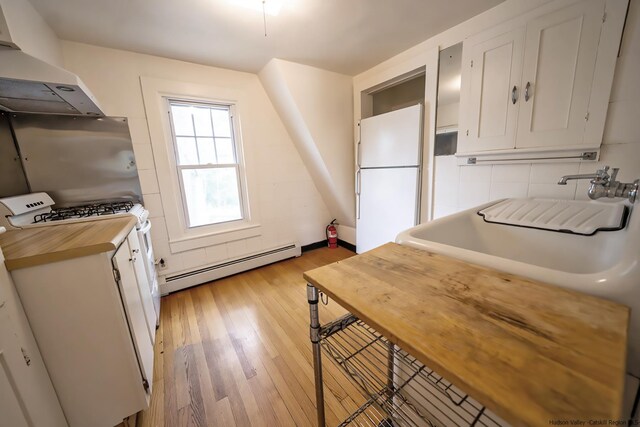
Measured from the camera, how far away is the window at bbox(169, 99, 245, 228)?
238cm

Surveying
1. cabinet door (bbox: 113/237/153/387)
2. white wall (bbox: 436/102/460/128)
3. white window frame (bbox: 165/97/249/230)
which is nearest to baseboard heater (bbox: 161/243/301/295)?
white window frame (bbox: 165/97/249/230)

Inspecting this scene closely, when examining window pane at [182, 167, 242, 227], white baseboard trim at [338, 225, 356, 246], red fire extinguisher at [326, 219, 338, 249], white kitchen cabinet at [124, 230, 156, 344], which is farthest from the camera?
red fire extinguisher at [326, 219, 338, 249]

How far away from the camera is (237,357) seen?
157 centimetres

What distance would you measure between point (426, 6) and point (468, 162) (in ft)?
3.88

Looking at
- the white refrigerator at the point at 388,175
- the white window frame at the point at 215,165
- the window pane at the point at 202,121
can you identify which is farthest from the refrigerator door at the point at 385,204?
the window pane at the point at 202,121

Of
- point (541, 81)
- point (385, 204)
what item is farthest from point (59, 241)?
point (541, 81)

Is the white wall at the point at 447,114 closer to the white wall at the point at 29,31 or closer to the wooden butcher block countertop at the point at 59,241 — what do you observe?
the wooden butcher block countertop at the point at 59,241

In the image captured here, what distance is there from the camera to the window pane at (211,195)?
249cm

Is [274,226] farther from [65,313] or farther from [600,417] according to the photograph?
[600,417]

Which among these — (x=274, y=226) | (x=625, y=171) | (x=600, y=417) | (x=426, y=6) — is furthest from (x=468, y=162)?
(x=274, y=226)

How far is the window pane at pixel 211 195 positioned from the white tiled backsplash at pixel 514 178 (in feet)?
7.30

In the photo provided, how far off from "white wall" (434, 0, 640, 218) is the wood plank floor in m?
1.53

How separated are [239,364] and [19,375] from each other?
997 mm

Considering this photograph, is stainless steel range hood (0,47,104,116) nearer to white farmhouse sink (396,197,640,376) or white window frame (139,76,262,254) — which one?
white window frame (139,76,262,254)
